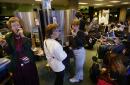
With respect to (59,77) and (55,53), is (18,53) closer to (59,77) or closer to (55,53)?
(55,53)

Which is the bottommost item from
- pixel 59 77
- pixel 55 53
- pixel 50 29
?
pixel 59 77

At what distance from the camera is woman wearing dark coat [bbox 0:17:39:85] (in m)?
2.09

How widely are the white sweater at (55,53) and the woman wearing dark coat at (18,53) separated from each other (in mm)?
361

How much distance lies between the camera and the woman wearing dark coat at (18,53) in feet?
6.87

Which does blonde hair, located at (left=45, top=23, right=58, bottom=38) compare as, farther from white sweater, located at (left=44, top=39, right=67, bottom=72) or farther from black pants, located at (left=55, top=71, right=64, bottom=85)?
black pants, located at (left=55, top=71, right=64, bottom=85)

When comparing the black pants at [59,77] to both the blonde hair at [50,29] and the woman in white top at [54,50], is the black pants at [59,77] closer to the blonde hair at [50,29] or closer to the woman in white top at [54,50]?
the woman in white top at [54,50]

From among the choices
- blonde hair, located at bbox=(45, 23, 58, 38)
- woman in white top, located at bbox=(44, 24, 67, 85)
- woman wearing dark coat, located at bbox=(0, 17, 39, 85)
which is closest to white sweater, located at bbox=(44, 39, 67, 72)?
woman in white top, located at bbox=(44, 24, 67, 85)

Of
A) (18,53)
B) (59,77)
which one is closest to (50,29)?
A: (18,53)

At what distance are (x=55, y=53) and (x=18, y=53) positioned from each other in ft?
1.96

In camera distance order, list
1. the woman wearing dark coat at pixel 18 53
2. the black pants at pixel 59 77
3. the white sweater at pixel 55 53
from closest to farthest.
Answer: the woman wearing dark coat at pixel 18 53 → the white sweater at pixel 55 53 → the black pants at pixel 59 77

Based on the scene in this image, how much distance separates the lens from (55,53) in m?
2.47

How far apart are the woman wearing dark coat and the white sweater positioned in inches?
14.2

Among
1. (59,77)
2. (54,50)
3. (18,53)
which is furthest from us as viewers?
(59,77)

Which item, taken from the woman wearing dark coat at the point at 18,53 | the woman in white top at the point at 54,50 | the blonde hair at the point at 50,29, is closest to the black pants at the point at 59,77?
the woman in white top at the point at 54,50
